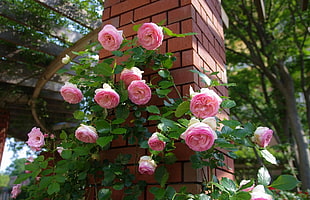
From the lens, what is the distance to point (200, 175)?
45.2 inches

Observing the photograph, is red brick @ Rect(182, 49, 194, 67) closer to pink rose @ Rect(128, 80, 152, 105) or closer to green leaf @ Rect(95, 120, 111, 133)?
pink rose @ Rect(128, 80, 152, 105)

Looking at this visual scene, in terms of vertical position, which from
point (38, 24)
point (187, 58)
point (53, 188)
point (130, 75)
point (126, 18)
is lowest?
point (53, 188)

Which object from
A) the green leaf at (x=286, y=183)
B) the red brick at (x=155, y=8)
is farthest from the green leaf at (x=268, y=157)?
the red brick at (x=155, y=8)

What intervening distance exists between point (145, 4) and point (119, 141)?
0.75m

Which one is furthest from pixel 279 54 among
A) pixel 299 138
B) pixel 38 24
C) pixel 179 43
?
pixel 179 43

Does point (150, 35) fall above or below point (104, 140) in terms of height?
above

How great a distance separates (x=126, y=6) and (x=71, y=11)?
2053 millimetres

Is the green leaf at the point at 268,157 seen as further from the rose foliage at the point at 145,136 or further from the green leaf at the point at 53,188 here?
the green leaf at the point at 53,188

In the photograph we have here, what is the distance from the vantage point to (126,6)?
1604mm

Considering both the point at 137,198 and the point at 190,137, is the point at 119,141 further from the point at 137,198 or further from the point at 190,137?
the point at 190,137

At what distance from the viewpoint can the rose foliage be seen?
3.22 feet

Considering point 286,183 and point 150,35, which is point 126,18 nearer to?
point 150,35

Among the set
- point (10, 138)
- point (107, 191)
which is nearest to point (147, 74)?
point (107, 191)

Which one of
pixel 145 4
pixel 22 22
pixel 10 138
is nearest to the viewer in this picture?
pixel 145 4
